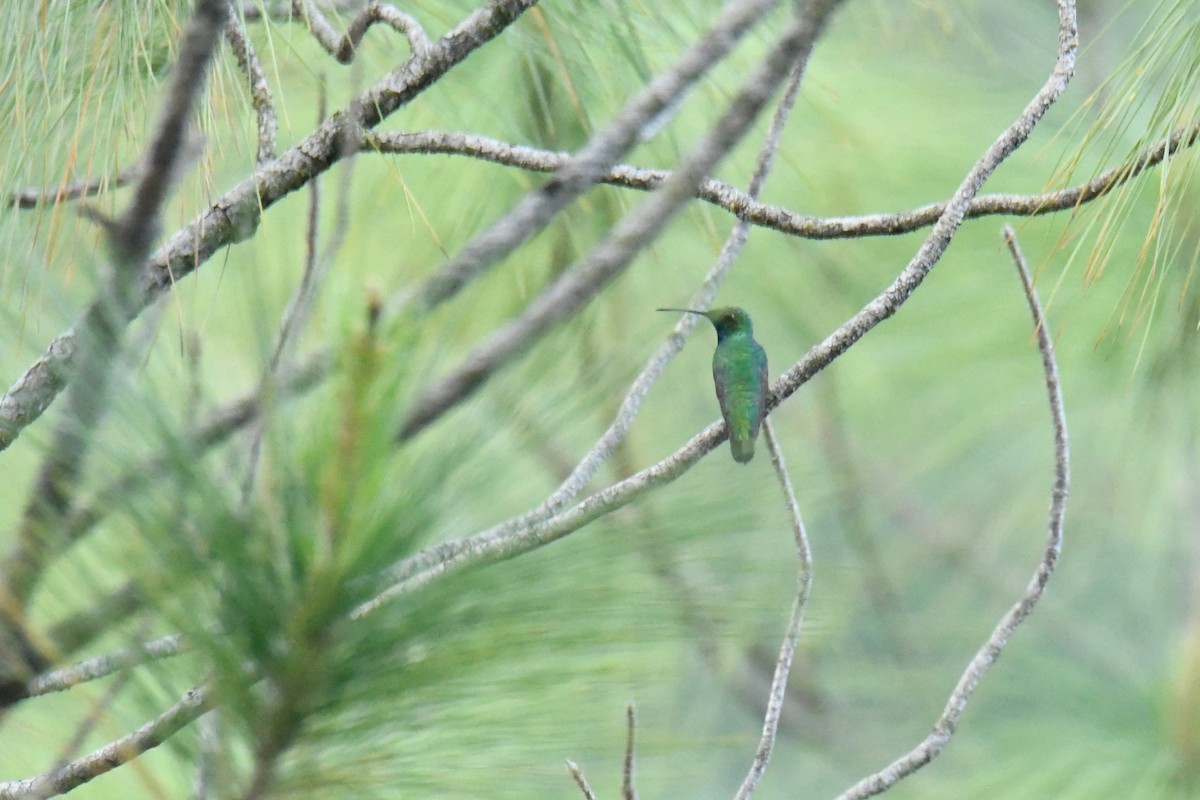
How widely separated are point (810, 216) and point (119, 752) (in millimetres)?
360

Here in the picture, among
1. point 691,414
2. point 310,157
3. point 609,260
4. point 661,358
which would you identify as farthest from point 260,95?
point 691,414

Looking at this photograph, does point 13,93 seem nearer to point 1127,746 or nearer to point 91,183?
point 91,183

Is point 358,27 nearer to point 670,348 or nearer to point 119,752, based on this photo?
point 670,348

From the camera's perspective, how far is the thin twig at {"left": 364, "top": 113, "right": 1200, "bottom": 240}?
0.53 meters

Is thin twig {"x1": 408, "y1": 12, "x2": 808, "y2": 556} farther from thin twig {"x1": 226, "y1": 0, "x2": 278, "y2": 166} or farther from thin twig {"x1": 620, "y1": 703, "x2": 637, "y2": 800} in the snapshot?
thin twig {"x1": 226, "y1": 0, "x2": 278, "y2": 166}

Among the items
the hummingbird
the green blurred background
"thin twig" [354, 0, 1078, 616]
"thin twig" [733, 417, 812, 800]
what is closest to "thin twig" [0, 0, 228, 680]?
the green blurred background

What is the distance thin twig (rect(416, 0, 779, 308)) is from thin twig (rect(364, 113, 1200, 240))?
0.43 ft

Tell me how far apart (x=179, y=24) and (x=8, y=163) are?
11 cm

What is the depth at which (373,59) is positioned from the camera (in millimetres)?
974

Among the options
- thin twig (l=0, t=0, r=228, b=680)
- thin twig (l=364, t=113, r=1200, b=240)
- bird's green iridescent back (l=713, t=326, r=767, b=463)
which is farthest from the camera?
bird's green iridescent back (l=713, t=326, r=767, b=463)

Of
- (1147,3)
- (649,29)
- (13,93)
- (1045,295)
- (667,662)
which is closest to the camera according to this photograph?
(667,662)

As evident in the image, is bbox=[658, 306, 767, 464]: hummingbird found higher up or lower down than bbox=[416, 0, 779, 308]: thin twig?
lower down

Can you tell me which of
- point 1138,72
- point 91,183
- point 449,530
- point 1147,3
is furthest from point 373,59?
point 1147,3

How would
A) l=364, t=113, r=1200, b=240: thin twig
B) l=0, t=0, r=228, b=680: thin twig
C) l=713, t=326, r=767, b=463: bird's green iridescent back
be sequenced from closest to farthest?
1. l=0, t=0, r=228, b=680: thin twig
2. l=364, t=113, r=1200, b=240: thin twig
3. l=713, t=326, r=767, b=463: bird's green iridescent back
